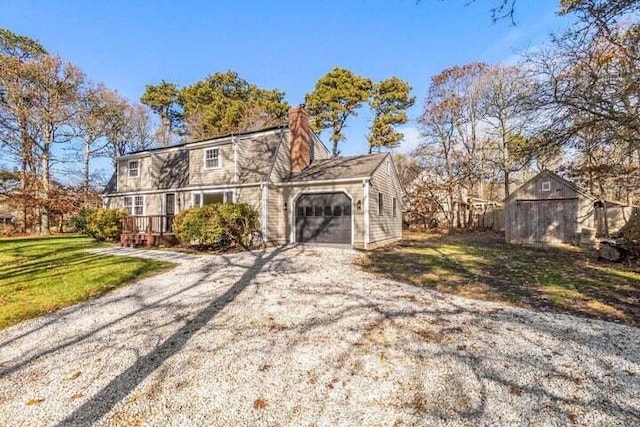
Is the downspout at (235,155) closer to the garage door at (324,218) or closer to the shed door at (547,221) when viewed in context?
the garage door at (324,218)

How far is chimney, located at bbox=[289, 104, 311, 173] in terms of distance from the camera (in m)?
14.8

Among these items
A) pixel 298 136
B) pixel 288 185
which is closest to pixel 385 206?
pixel 288 185

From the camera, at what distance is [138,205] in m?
17.4

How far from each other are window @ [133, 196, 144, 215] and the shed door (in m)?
19.1

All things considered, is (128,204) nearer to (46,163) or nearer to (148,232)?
(148,232)

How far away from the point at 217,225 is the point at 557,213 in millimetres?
14292

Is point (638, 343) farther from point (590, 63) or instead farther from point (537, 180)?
point (537, 180)

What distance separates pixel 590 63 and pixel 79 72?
26.9 m

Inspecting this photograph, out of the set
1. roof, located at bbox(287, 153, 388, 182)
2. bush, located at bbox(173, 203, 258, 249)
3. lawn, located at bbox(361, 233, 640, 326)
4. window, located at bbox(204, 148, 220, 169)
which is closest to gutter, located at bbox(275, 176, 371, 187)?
roof, located at bbox(287, 153, 388, 182)

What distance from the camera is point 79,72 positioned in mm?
21062

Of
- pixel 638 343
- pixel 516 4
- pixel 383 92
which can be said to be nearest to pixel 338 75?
pixel 383 92

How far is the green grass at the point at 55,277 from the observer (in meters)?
5.68

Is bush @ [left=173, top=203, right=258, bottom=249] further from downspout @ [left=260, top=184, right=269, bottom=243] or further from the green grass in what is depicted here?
the green grass

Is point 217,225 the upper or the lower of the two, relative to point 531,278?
upper
